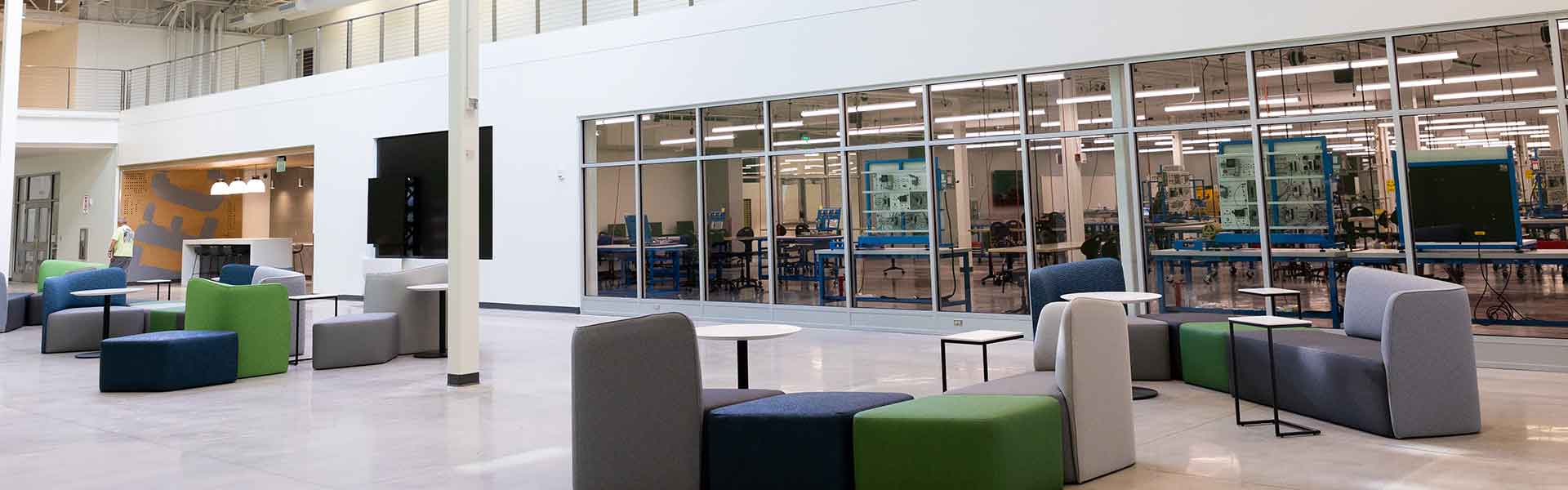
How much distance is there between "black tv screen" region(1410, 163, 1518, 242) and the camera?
7387mm

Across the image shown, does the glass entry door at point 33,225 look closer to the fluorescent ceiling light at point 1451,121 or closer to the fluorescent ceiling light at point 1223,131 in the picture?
the fluorescent ceiling light at point 1223,131

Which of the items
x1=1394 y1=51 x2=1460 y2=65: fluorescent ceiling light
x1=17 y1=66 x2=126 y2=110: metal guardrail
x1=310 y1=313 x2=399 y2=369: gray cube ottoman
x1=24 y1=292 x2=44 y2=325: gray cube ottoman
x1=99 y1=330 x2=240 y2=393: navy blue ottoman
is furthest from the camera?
x1=17 y1=66 x2=126 y2=110: metal guardrail

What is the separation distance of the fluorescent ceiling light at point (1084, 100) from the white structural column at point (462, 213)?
5.76 meters

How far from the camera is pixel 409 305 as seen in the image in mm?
9203

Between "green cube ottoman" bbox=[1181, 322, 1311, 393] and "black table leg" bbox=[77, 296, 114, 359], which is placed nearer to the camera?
"green cube ottoman" bbox=[1181, 322, 1311, 393]

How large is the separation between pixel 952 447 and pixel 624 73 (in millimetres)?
10058

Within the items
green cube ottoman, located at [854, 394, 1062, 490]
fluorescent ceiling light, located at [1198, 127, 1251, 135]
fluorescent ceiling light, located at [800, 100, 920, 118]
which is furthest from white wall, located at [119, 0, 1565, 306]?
green cube ottoman, located at [854, 394, 1062, 490]

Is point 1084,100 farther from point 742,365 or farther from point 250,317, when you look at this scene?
point 250,317

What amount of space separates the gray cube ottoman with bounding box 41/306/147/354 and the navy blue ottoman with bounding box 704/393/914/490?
8.72 meters

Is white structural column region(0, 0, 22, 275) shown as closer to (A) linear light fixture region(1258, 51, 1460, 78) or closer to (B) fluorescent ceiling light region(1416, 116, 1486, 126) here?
(A) linear light fixture region(1258, 51, 1460, 78)

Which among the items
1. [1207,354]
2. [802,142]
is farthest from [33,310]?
[1207,354]

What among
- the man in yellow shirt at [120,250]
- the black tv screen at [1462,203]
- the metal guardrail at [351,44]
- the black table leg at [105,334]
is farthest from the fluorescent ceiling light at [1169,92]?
the man in yellow shirt at [120,250]

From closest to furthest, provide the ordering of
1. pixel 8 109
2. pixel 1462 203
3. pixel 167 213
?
1. pixel 1462 203
2. pixel 8 109
3. pixel 167 213

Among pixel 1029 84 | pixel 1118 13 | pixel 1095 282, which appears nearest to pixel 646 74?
pixel 1029 84
